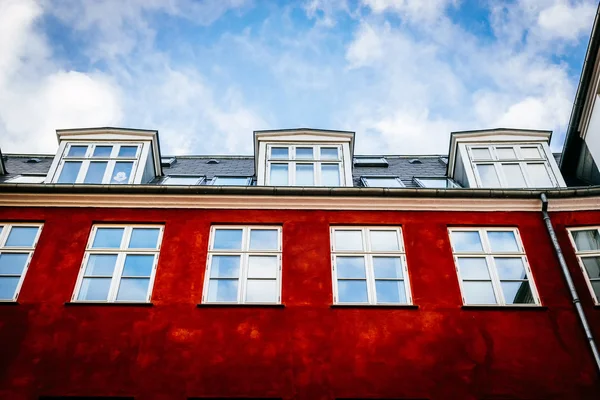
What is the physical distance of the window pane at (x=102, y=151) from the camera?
47.0 ft

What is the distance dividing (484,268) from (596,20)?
6.25 m

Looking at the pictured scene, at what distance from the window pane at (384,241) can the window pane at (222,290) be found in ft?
10.6

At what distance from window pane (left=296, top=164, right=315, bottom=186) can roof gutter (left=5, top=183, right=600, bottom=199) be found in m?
1.11

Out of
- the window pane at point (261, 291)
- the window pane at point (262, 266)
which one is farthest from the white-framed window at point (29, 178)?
the window pane at point (261, 291)

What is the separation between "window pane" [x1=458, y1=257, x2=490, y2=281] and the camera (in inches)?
455

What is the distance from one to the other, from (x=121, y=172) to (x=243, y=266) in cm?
471

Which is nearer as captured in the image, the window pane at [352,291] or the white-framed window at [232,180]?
the window pane at [352,291]

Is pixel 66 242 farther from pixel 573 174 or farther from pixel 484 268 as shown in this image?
pixel 573 174

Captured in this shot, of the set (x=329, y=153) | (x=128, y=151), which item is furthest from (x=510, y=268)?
(x=128, y=151)

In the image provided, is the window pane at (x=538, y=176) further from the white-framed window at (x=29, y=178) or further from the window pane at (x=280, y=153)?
the white-framed window at (x=29, y=178)

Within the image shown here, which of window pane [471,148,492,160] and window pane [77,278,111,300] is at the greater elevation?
window pane [471,148,492,160]

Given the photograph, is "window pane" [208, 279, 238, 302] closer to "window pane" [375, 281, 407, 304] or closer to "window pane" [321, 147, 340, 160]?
"window pane" [375, 281, 407, 304]

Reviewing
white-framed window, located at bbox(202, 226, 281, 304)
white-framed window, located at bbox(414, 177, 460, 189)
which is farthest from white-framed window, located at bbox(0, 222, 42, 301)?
white-framed window, located at bbox(414, 177, 460, 189)

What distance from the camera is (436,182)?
51.0 feet
